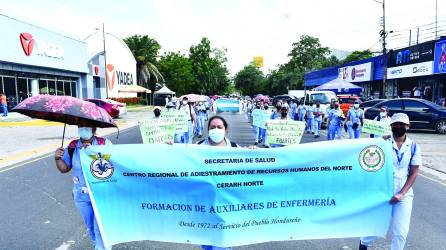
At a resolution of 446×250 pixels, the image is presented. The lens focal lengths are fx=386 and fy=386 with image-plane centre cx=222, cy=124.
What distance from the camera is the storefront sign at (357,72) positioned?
35500mm

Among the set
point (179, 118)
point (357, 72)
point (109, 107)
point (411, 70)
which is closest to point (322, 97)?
point (411, 70)

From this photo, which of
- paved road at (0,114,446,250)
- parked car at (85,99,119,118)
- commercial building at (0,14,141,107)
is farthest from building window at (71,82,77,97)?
paved road at (0,114,446,250)

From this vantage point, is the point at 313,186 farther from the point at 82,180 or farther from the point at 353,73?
the point at 353,73

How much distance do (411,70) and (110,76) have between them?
36946 millimetres

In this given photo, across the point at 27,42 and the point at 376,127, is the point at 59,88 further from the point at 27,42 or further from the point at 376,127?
the point at 376,127

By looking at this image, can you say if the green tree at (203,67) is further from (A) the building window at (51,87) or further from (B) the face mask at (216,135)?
(B) the face mask at (216,135)

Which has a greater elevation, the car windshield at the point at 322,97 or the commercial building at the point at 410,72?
the commercial building at the point at 410,72

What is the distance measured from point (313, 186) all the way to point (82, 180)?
2295 mm

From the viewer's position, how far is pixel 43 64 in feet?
97.8

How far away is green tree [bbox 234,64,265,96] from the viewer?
359 ft

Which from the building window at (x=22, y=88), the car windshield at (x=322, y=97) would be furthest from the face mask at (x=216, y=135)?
the building window at (x=22, y=88)

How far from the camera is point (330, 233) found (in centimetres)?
395

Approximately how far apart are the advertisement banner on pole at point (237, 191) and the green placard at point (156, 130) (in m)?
4.94

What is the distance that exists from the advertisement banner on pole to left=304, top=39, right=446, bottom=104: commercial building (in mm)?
22079
